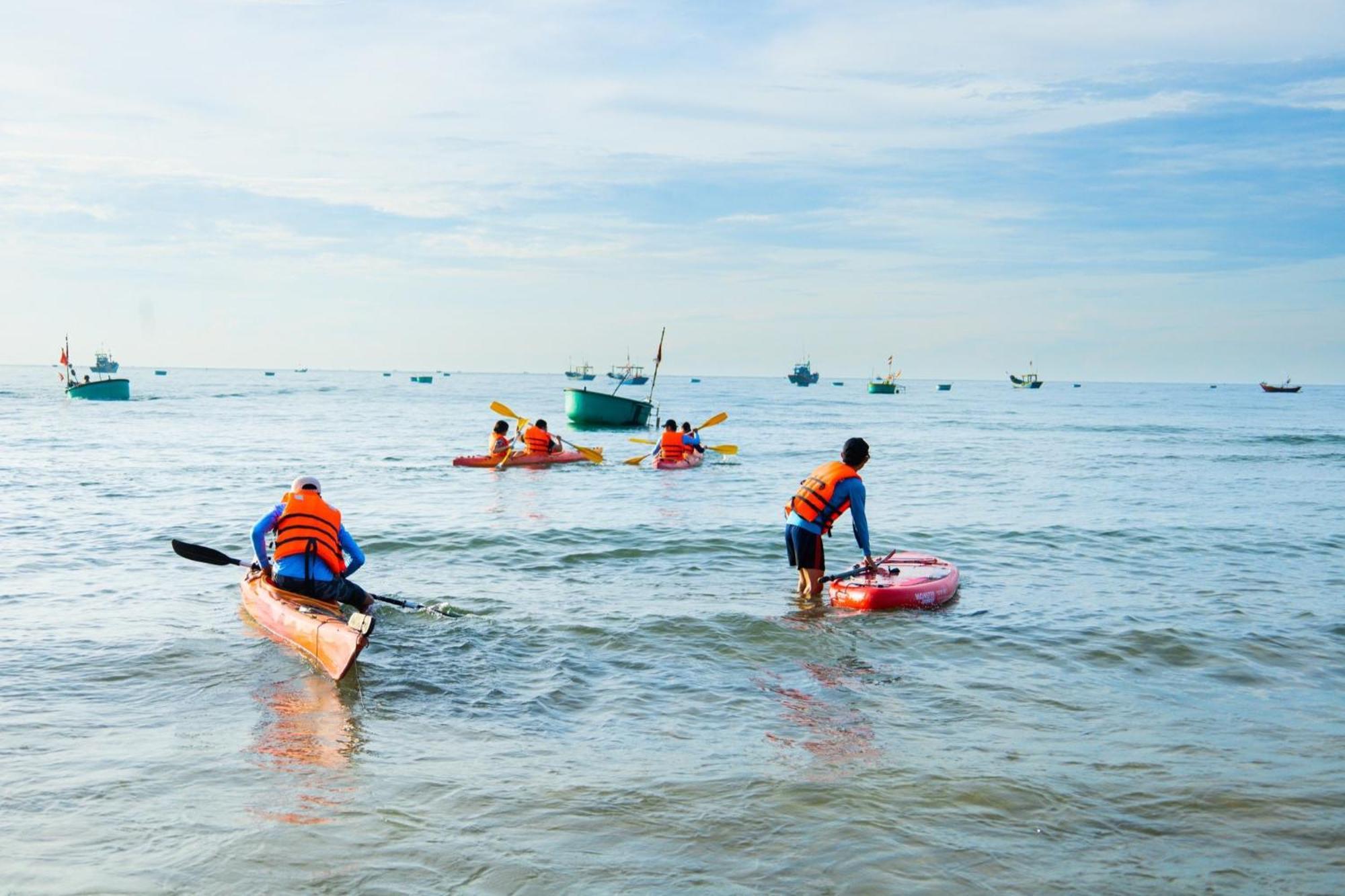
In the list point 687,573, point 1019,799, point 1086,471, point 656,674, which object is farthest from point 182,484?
point 1086,471

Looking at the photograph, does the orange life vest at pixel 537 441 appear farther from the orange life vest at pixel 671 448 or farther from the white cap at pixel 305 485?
the white cap at pixel 305 485

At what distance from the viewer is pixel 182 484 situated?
25859 mm

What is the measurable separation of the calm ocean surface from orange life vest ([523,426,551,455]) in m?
8.59

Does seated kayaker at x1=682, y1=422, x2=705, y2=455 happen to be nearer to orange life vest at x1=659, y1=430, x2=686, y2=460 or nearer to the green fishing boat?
orange life vest at x1=659, y1=430, x2=686, y2=460

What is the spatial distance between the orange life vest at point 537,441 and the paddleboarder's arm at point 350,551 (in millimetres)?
18607

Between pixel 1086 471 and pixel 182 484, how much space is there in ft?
88.0

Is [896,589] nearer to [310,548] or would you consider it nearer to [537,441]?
[310,548]

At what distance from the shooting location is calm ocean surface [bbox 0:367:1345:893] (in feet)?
19.1

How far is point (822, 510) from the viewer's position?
11.4 m

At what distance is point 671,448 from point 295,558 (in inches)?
798

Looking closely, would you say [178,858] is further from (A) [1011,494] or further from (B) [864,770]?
(A) [1011,494]

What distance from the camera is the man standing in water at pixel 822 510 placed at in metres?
11.0

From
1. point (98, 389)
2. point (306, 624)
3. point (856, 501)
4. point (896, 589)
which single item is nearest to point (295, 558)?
point (306, 624)

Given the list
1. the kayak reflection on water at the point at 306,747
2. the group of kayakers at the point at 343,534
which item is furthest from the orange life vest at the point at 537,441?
the kayak reflection on water at the point at 306,747
